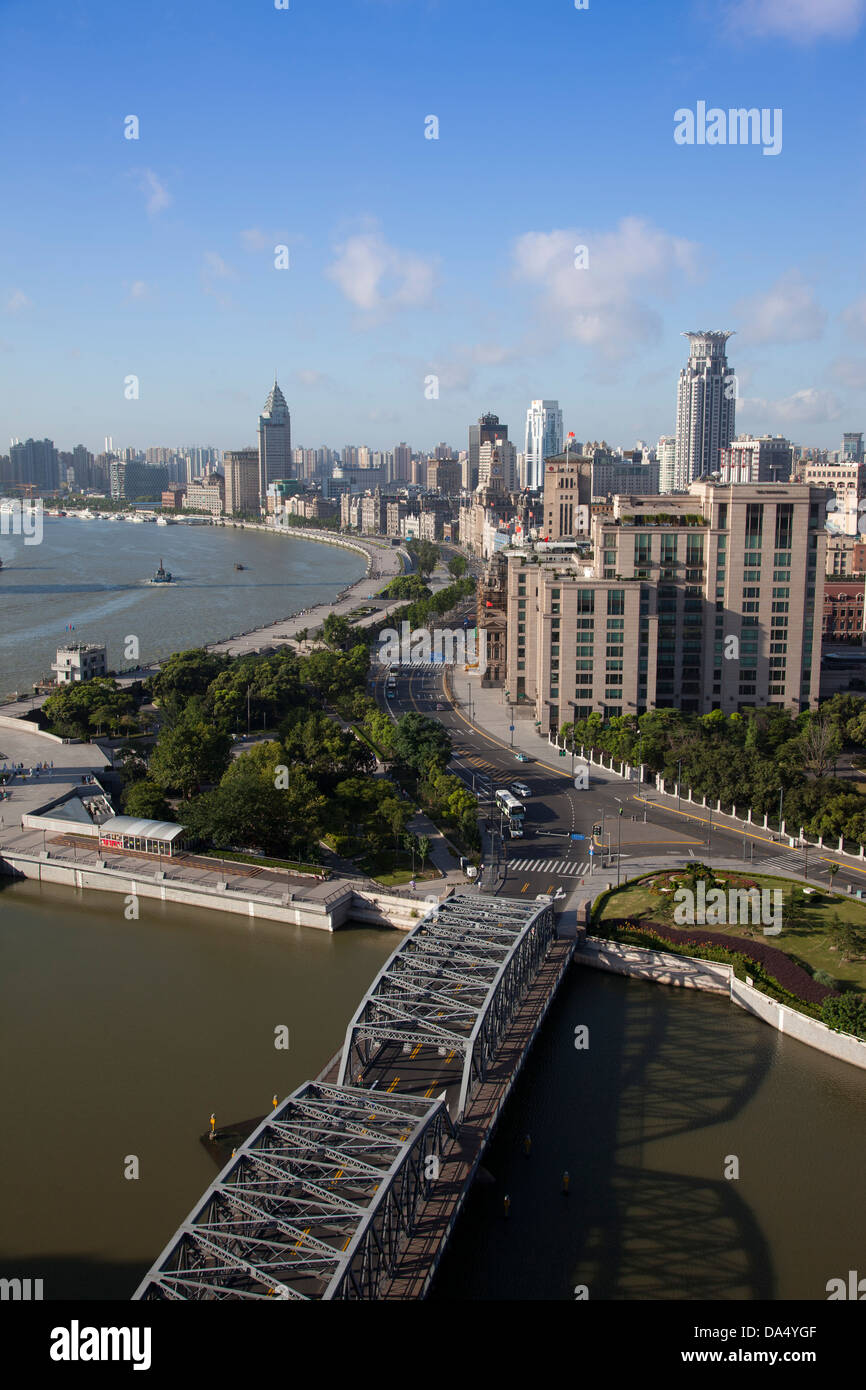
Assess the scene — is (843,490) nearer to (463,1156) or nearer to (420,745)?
(420,745)

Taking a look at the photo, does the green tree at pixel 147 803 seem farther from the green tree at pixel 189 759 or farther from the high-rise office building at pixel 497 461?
the high-rise office building at pixel 497 461

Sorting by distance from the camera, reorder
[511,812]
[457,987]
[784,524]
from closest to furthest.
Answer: [457,987] → [511,812] → [784,524]

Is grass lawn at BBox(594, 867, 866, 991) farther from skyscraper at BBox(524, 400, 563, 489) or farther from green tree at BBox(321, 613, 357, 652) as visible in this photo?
skyscraper at BBox(524, 400, 563, 489)

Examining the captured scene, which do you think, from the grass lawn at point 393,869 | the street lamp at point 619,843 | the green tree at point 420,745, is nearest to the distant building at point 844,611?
the street lamp at point 619,843

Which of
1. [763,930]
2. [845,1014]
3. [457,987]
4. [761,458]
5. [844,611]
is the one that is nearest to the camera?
[457,987]

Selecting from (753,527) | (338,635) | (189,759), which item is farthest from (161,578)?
(189,759)
